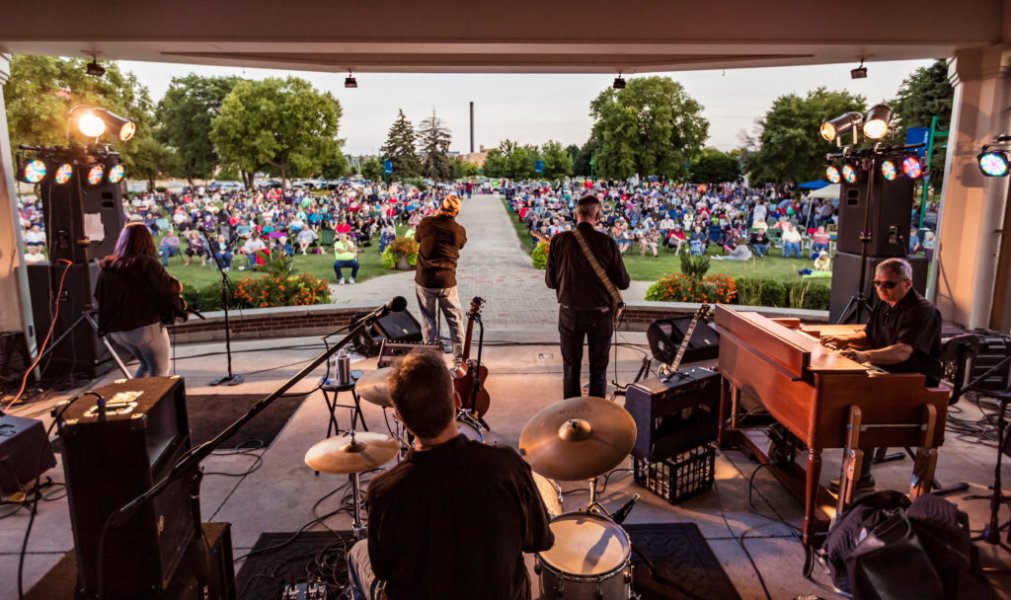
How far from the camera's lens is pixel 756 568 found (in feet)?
14.0

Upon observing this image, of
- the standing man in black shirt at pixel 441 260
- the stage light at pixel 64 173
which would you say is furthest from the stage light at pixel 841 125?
the stage light at pixel 64 173

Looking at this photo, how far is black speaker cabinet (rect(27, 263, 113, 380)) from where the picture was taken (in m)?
8.42

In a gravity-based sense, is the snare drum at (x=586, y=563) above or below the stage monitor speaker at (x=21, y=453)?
above

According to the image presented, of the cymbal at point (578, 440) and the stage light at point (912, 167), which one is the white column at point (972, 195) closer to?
the stage light at point (912, 167)

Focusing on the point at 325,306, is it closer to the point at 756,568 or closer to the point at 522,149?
the point at 756,568

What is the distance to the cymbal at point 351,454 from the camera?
3691 millimetres

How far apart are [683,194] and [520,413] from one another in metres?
37.7

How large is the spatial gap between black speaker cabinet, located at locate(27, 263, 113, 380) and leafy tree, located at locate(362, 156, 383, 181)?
108 feet

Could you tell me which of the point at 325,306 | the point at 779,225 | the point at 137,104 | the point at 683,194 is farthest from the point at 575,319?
the point at 683,194

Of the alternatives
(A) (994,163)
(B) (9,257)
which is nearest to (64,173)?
(B) (9,257)

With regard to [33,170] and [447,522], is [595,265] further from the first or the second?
[33,170]

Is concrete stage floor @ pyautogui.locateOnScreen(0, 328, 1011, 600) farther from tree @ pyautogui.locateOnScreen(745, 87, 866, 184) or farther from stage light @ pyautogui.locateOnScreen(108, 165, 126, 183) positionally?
tree @ pyautogui.locateOnScreen(745, 87, 866, 184)

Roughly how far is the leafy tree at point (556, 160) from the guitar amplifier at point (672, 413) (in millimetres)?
40261

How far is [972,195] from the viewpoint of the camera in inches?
348
